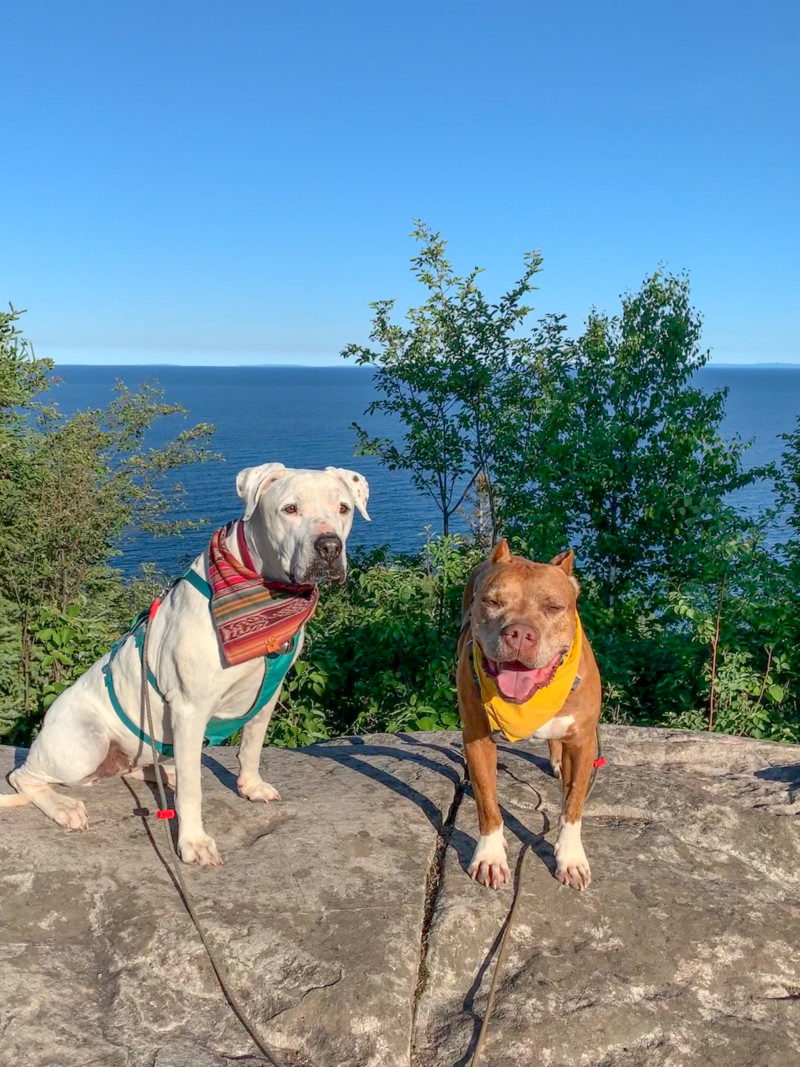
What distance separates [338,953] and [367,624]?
5827 millimetres

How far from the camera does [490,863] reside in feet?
12.1

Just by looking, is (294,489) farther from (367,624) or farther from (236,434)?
(236,434)

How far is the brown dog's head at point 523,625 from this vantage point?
330 centimetres

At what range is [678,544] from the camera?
12.5 metres

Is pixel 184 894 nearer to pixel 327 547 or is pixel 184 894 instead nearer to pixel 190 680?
pixel 190 680

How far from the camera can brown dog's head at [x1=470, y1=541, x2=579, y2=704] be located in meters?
3.30

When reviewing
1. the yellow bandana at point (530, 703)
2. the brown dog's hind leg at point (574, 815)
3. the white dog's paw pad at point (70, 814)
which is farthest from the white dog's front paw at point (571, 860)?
the white dog's paw pad at point (70, 814)

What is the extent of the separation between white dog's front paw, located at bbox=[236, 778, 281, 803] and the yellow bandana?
5.08ft

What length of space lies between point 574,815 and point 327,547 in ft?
5.62

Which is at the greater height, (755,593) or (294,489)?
(294,489)

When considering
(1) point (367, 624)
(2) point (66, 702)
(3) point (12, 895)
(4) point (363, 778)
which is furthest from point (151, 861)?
(1) point (367, 624)

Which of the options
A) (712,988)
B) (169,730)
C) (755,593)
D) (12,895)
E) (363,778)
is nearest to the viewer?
(712,988)

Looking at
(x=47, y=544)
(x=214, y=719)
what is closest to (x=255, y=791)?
(x=214, y=719)

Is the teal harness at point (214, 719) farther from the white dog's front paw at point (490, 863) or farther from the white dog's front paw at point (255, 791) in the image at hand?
the white dog's front paw at point (490, 863)
